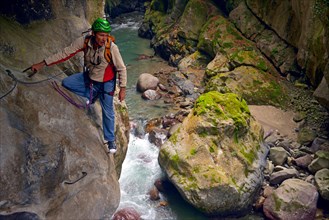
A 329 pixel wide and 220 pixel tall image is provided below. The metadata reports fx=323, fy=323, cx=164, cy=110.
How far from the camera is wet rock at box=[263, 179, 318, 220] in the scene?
1064 centimetres

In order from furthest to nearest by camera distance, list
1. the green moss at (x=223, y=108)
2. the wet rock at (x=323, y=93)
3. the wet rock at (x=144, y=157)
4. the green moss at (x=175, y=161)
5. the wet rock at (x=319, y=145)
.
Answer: the wet rock at (x=144, y=157), the wet rock at (x=319, y=145), the wet rock at (x=323, y=93), the green moss at (x=223, y=108), the green moss at (x=175, y=161)

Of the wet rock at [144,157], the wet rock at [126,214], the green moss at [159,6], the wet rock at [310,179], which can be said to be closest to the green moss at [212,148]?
the wet rock at [144,157]

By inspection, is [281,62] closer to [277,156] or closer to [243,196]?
[277,156]

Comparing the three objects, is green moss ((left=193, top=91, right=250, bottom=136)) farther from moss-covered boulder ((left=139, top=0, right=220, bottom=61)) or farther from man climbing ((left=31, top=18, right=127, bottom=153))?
moss-covered boulder ((left=139, top=0, right=220, bottom=61))

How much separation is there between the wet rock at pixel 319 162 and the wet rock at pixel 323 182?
355 millimetres

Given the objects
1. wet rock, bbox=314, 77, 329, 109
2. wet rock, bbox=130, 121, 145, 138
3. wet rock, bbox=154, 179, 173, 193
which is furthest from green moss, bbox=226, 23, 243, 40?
wet rock, bbox=154, 179, 173, 193

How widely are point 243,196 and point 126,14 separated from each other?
34559mm

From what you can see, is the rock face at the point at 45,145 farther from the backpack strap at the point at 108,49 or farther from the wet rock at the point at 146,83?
the wet rock at the point at 146,83

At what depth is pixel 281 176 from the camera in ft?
39.8

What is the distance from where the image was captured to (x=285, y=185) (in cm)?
1130

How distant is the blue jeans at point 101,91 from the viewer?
7473mm

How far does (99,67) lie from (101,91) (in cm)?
66

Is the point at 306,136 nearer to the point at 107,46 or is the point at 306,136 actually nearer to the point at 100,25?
the point at 107,46

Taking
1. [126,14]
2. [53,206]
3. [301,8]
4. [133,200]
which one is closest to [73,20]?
[53,206]
